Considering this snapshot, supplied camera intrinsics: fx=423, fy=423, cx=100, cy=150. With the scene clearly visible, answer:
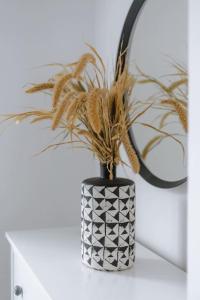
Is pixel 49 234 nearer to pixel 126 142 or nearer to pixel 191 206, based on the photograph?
pixel 126 142

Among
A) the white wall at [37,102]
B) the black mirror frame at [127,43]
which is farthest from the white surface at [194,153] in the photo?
the white wall at [37,102]

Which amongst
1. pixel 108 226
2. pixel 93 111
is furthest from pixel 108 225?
pixel 93 111

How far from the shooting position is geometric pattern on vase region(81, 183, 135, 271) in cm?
114

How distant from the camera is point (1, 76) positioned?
170 centimetres

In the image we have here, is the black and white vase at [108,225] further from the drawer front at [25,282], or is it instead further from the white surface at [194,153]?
the white surface at [194,153]

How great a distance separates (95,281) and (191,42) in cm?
68

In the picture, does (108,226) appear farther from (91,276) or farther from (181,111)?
(181,111)

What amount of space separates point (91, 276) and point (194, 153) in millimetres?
594

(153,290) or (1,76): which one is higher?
(1,76)

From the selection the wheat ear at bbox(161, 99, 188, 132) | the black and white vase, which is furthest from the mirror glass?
the black and white vase

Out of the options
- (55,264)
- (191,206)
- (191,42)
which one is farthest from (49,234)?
(191,42)

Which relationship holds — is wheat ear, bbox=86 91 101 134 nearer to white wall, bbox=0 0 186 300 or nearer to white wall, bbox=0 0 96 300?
white wall, bbox=0 0 186 300

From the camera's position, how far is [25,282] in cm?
125

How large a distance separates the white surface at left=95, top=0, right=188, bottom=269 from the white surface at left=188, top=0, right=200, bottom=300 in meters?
0.49
